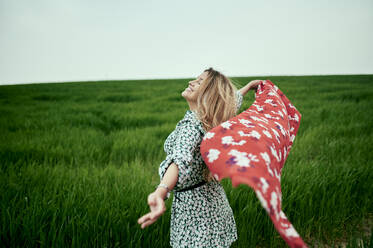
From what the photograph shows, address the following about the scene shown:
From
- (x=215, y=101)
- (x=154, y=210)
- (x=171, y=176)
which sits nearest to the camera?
(x=154, y=210)

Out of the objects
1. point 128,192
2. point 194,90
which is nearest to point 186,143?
point 194,90

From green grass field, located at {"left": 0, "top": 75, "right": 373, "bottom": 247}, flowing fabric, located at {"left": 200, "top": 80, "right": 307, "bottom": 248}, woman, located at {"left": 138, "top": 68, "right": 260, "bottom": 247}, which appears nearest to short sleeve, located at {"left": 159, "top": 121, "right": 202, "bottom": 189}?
woman, located at {"left": 138, "top": 68, "right": 260, "bottom": 247}

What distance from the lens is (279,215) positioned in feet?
1.82

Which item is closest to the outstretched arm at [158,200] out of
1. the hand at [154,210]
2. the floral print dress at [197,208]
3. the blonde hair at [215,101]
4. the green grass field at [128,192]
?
the hand at [154,210]

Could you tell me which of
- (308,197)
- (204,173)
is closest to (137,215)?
(204,173)

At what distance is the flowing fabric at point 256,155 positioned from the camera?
547 millimetres

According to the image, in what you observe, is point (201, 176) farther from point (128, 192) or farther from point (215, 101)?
point (128, 192)

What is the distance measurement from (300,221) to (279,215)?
1.47 m

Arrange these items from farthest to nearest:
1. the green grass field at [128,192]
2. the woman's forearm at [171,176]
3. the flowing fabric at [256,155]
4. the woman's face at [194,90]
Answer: the green grass field at [128,192]
the woman's face at [194,90]
the woman's forearm at [171,176]
the flowing fabric at [256,155]

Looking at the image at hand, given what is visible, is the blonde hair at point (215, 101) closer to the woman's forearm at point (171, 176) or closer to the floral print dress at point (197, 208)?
the floral print dress at point (197, 208)

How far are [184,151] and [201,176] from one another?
0.68ft

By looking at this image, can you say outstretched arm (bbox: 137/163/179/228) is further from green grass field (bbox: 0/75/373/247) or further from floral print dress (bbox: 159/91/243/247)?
green grass field (bbox: 0/75/373/247)

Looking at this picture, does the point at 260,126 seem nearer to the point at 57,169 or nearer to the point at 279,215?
the point at 279,215

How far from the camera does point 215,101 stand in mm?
1007
